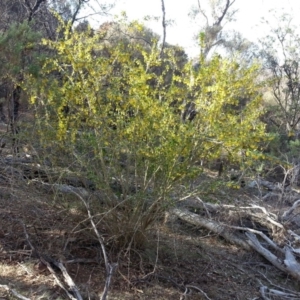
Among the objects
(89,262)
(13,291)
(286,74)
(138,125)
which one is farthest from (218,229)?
(286,74)

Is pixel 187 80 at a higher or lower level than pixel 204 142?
higher

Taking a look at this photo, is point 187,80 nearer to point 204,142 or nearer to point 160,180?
point 204,142

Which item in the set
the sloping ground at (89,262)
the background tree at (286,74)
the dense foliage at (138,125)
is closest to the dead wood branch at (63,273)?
the sloping ground at (89,262)

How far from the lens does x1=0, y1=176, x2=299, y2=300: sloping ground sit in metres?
4.20

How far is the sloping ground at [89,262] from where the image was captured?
4.20 metres

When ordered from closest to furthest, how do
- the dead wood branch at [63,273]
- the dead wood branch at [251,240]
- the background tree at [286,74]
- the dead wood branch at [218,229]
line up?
1. the dead wood branch at [63,273]
2. the dead wood branch at [251,240]
3. the dead wood branch at [218,229]
4. the background tree at [286,74]

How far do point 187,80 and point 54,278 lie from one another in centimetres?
218

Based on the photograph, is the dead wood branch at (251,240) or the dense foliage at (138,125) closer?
the dense foliage at (138,125)

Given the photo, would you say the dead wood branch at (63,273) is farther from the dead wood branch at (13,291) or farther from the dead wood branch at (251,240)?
the dead wood branch at (251,240)

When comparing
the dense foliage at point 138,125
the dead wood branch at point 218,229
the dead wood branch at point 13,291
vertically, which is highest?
the dense foliage at point 138,125

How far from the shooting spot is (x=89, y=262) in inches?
182

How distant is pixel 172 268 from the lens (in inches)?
192

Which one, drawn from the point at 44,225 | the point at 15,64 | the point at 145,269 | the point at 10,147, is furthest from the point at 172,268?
the point at 15,64

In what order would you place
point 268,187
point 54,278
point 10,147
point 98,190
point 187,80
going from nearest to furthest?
point 54,278 → point 187,80 → point 98,190 → point 10,147 → point 268,187
